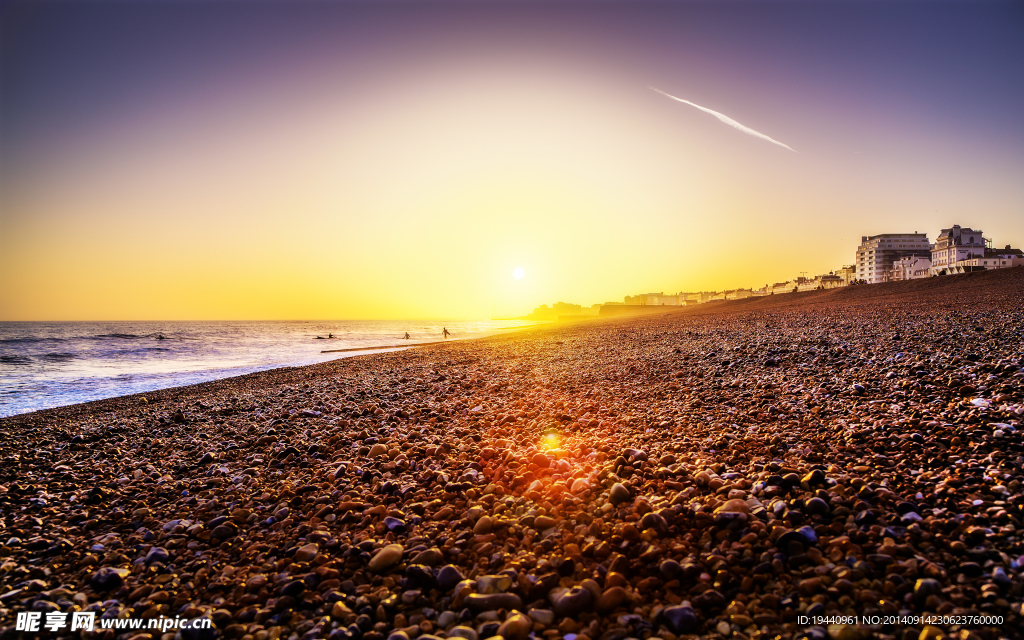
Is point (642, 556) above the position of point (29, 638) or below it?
above

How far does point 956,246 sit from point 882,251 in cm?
3201

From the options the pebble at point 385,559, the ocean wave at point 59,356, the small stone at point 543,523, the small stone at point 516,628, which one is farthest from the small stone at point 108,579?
the ocean wave at point 59,356

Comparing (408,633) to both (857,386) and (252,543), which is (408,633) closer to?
(252,543)

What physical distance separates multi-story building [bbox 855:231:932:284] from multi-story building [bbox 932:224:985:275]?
1638cm

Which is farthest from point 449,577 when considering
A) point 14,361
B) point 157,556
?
point 14,361

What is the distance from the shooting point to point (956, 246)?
313 ft

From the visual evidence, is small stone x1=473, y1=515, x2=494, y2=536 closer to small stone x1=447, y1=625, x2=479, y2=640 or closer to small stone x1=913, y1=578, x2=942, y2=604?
small stone x1=447, y1=625, x2=479, y2=640

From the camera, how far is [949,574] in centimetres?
277

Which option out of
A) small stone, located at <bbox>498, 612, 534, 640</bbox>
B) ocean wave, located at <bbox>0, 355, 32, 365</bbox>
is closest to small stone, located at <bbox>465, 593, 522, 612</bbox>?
small stone, located at <bbox>498, 612, 534, 640</bbox>

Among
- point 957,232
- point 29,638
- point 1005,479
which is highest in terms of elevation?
point 957,232

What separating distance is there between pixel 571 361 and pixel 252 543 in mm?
12542

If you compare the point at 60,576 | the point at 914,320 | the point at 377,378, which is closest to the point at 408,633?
the point at 60,576

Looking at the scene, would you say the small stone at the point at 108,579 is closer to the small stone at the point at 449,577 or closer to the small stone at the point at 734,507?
the small stone at the point at 449,577

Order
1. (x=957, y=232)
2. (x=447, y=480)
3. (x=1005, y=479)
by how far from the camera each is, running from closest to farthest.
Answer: (x=1005, y=479) < (x=447, y=480) < (x=957, y=232)
